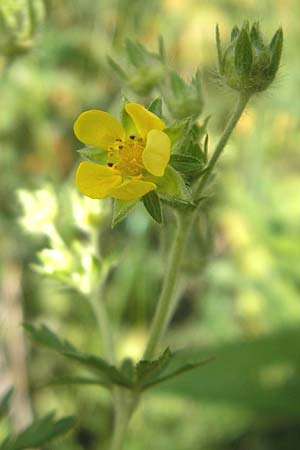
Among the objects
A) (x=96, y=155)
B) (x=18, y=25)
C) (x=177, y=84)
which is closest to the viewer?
(x=96, y=155)

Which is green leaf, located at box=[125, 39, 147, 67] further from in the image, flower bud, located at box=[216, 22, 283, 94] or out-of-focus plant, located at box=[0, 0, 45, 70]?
flower bud, located at box=[216, 22, 283, 94]

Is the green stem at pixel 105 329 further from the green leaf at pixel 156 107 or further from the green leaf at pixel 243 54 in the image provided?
the green leaf at pixel 243 54

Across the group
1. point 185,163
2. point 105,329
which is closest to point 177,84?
point 185,163

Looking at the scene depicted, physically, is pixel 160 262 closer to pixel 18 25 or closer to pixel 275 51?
pixel 18 25

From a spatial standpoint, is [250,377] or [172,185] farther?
[250,377]

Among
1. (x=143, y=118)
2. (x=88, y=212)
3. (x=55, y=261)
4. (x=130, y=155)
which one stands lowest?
(x=55, y=261)

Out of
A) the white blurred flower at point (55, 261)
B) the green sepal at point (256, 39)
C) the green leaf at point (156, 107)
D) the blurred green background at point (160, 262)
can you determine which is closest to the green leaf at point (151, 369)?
the white blurred flower at point (55, 261)

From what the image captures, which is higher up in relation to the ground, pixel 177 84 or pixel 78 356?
pixel 177 84

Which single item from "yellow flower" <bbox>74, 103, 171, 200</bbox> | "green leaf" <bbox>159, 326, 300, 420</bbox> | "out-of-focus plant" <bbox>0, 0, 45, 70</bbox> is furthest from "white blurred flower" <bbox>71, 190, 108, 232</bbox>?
"green leaf" <bbox>159, 326, 300, 420</bbox>
